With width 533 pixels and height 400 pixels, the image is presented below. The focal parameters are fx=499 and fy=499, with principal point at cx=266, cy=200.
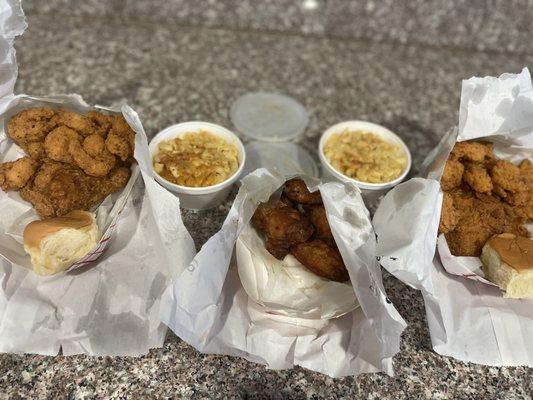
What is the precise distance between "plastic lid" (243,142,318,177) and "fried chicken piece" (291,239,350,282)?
0.41 m

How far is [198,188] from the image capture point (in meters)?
1.17

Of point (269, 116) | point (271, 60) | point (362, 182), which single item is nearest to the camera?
point (362, 182)

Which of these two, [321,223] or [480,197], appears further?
[480,197]

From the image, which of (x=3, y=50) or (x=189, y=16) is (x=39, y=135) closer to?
(x=3, y=50)

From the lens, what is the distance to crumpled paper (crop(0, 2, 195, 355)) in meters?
0.99

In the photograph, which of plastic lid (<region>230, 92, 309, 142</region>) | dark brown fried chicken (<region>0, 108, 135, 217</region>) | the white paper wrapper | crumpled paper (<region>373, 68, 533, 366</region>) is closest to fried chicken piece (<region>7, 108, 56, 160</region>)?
dark brown fried chicken (<region>0, 108, 135, 217</region>)

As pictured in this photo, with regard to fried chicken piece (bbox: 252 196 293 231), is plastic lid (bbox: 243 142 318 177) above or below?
below

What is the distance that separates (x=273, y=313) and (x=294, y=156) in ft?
1.91

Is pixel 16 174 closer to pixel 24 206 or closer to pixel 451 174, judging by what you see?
pixel 24 206

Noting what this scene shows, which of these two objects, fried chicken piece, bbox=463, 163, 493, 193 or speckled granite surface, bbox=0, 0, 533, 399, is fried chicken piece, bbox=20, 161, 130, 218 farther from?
fried chicken piece, bbox=463, 163, 493, 193

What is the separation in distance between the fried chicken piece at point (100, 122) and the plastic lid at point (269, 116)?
0.48 m

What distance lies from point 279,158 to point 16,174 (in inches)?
27.8

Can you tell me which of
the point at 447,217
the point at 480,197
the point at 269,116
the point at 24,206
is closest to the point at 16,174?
the point at 24,206

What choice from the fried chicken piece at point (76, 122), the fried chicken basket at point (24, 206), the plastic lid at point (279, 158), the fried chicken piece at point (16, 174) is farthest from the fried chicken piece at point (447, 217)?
the fried chicken piece at point (16, 174)
